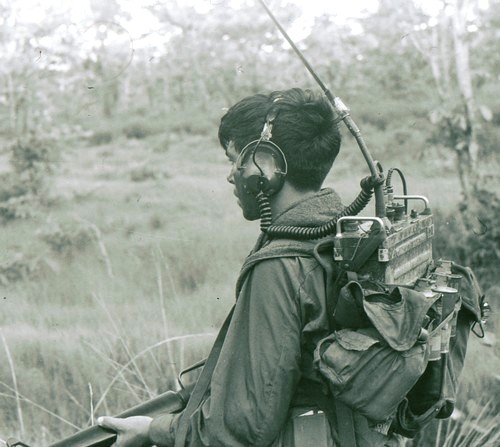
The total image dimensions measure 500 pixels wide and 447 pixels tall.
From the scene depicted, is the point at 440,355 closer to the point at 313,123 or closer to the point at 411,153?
the point at 313,123

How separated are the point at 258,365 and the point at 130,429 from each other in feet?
1.98

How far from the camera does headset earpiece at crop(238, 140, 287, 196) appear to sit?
2.51 meters

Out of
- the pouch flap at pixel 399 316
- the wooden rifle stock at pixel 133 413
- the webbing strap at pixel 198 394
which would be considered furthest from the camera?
the wooden rifle stock at pixel 133 413

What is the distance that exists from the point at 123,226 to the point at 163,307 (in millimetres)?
488

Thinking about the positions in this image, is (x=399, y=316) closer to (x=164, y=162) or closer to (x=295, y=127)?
(x=295, y=127)

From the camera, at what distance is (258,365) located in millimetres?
2289

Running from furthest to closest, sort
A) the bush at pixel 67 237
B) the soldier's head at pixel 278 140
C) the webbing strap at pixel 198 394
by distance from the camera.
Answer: the bush at pixel 67 237 < the soldier's head at pixel 278 140 < the webbing strap at pixel 198 394

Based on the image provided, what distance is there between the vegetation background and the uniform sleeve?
1.93 meters

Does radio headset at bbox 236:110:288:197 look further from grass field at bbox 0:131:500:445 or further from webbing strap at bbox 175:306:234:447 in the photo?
grass field at bbox 0:131:500:445

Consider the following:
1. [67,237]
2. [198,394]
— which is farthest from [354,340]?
[67,237]

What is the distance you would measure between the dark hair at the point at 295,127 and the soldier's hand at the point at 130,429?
91 cm

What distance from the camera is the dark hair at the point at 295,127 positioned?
99.6 inches

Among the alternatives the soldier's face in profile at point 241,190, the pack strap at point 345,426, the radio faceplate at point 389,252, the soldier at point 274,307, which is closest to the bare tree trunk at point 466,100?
the radio faceplate at point 389,252

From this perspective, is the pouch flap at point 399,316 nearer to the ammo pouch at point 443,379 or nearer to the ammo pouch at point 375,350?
the ammo pouch at point 375,350
